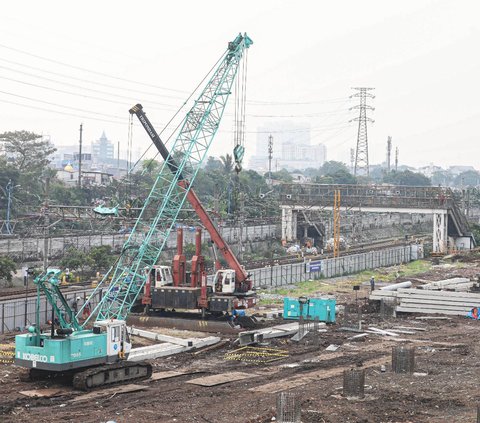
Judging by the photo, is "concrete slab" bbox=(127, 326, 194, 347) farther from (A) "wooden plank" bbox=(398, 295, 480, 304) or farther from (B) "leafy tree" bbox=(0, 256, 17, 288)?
(A) "wooden plank" bbox=(398, 295, 480, 304)

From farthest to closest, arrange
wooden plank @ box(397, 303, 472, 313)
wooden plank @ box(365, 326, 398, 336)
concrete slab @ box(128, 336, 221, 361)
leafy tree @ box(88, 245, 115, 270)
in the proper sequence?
leafy tree @ box(88, 245, 115, 270)
wooden plank @ box(397, 303, 472, 313)
wooden plank @ box(365, 326, 398, 336)
concrete slab @ box(128, 336, 221, 361)

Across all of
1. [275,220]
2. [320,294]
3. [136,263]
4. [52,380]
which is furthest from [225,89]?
[275,220]

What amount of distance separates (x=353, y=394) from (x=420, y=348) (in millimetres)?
10750

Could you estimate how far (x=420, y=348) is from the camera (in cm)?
3488

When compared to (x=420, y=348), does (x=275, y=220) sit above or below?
above

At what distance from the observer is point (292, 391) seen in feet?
85.3

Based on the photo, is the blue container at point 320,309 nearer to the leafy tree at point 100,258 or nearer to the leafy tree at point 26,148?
the leafy tree at point 100,258

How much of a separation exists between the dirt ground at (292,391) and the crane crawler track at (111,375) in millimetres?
370

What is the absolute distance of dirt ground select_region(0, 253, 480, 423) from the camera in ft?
74.5

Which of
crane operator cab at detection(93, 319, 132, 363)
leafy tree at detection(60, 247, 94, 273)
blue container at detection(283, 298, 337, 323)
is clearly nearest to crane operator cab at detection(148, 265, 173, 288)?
blue container at detection(283, 298, 337, 323)

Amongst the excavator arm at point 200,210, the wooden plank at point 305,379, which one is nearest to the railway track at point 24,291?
the excavator arm at point 200,210

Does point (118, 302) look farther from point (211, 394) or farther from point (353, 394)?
point (353, 394)

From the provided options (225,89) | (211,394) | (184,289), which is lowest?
(211,394)

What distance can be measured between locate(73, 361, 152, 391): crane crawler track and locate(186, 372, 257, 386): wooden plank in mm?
1701
